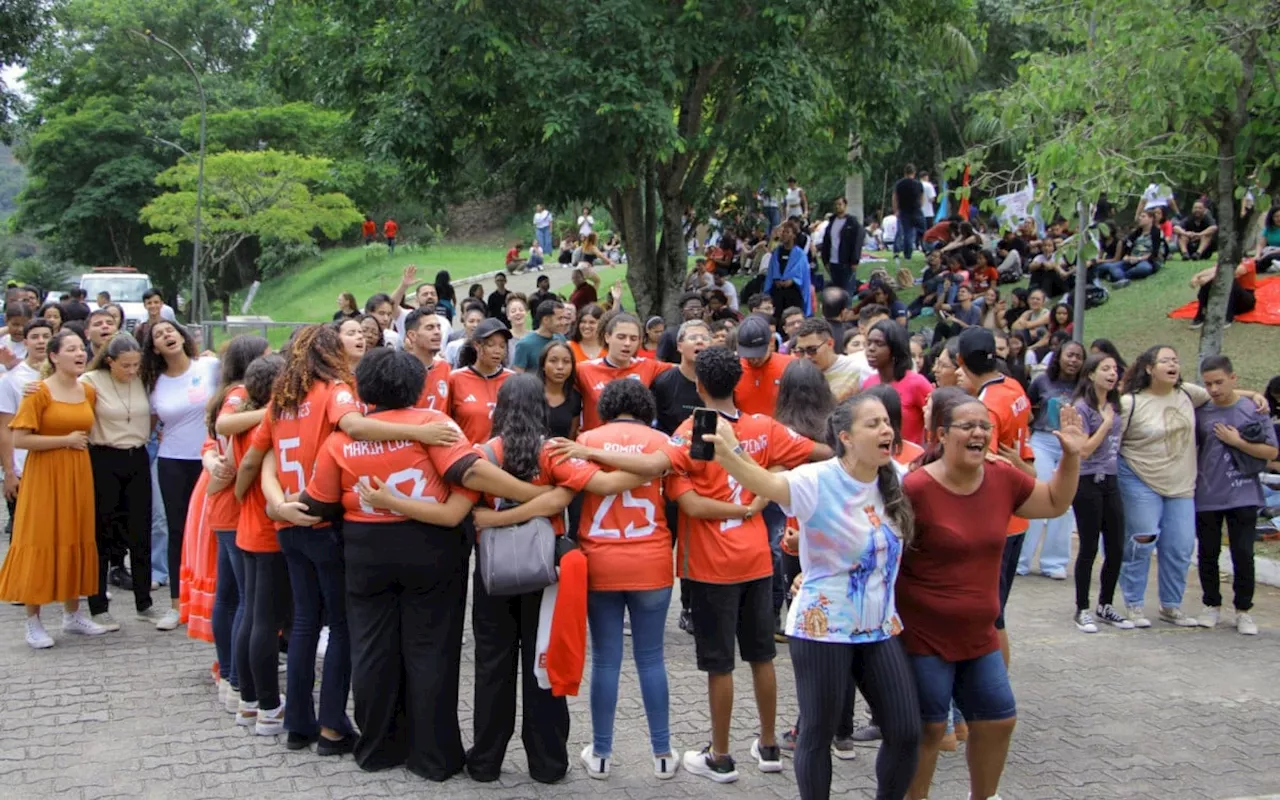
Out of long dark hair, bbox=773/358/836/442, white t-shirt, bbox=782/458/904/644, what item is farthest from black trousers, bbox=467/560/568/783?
long dark hair, bbox=773/358/836/442

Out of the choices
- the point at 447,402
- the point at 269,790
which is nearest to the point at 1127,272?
the point at 447,402

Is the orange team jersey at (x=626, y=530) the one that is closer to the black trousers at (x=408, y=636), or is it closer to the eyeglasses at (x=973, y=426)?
the black trousers at (x=408, y=636)

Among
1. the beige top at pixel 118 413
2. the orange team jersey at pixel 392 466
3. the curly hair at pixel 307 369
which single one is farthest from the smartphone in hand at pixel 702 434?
the beige top at pixel 118 413

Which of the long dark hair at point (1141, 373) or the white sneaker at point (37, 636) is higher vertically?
the long dark hair at point (1141, 373)

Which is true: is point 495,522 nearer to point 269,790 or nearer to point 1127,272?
point 269,790

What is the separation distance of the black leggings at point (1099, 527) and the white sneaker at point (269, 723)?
515 centimetres

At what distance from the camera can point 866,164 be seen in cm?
1930

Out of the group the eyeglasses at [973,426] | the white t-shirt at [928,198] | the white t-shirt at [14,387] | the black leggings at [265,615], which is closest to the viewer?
the eyeglasses at [973,426]

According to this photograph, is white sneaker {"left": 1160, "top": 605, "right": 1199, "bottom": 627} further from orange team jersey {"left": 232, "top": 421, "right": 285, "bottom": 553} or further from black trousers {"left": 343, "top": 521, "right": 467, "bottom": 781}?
orange team jersey {"left": 232, "top": 421, "right": 285, "bottom": 553}

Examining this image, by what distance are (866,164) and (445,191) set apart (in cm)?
697

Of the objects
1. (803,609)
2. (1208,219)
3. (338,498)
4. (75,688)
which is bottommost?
(75,688)

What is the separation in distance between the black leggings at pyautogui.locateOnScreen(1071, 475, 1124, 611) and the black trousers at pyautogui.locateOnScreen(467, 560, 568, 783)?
4171 millimetres

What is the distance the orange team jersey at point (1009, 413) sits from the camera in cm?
577

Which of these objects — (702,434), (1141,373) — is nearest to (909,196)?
(1141,373)
